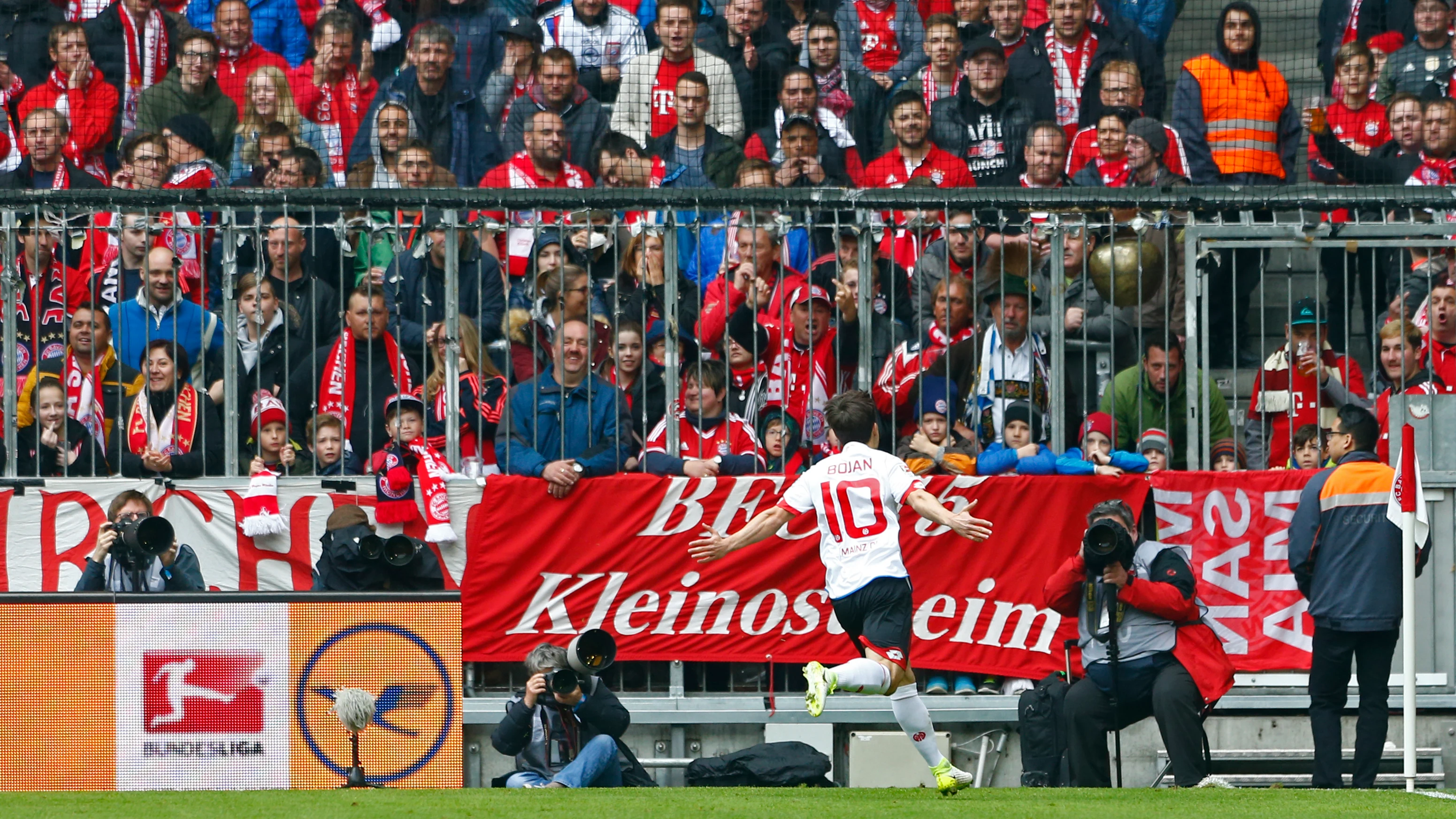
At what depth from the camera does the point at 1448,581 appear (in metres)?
10.4

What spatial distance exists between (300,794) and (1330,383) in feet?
20.7

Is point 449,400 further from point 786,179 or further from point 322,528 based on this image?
point 786,179

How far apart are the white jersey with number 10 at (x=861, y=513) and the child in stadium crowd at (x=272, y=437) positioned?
3.73 metres

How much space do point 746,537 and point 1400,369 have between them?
4.27 metres

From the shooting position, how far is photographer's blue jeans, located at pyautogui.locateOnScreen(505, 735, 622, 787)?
8.97 metres

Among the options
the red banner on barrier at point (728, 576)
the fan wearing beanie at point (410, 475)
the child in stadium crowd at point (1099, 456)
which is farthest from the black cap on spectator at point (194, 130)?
the child in stadium crowd at point (1099, 456)

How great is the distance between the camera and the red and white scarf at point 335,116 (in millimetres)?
13672

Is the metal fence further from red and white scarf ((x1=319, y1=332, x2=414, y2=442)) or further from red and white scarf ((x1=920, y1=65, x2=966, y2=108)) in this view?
red and white scarf ((x1=920, y1=65, x2=966, y2=108))

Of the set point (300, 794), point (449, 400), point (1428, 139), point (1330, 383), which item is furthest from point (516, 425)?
point (1428, 139)

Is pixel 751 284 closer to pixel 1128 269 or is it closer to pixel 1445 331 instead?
pixel 1128 269

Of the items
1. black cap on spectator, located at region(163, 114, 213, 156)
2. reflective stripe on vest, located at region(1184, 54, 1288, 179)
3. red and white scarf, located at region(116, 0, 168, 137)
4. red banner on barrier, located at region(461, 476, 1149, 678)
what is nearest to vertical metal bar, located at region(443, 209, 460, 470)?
red banner on barrier, located at region(461, 476, 1149, 678)

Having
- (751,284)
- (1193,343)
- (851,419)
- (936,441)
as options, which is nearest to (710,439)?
(751,284)

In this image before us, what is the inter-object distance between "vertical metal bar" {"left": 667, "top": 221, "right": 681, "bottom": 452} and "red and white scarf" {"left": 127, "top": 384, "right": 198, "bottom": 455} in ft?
9.08

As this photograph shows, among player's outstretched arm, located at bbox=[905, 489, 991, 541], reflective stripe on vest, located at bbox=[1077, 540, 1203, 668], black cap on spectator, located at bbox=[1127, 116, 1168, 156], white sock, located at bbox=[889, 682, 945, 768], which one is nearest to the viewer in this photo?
player's outstretched arm, located at bbox=[905, 489, 991, 541]
